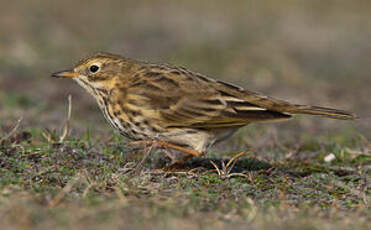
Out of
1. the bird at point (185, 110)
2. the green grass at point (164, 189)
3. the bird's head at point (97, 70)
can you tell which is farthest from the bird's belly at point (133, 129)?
the bird's head at point (97, 70)

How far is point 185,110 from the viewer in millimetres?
6387

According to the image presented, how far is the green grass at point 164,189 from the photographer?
169 inches

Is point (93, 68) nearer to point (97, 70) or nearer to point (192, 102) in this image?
point (97, 70)

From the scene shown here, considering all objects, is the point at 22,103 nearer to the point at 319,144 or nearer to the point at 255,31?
the point at 319,144

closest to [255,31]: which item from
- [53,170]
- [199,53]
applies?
[199,53]

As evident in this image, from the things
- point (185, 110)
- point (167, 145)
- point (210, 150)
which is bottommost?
point (167, 145)

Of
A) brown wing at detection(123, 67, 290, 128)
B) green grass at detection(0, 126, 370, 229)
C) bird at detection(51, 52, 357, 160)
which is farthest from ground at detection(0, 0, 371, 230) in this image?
brown wing at detection(123, 67, 290, 128)

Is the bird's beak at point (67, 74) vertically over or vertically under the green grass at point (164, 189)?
over

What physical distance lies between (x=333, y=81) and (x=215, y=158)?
749 cm

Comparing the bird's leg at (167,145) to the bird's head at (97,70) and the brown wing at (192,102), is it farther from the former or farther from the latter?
the bird's head at (97,70)

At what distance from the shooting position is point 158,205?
A: 4.66 meters

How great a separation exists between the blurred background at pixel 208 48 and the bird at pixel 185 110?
162cm

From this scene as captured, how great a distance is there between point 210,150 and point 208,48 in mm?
7915

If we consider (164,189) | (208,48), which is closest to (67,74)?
(164,189)
